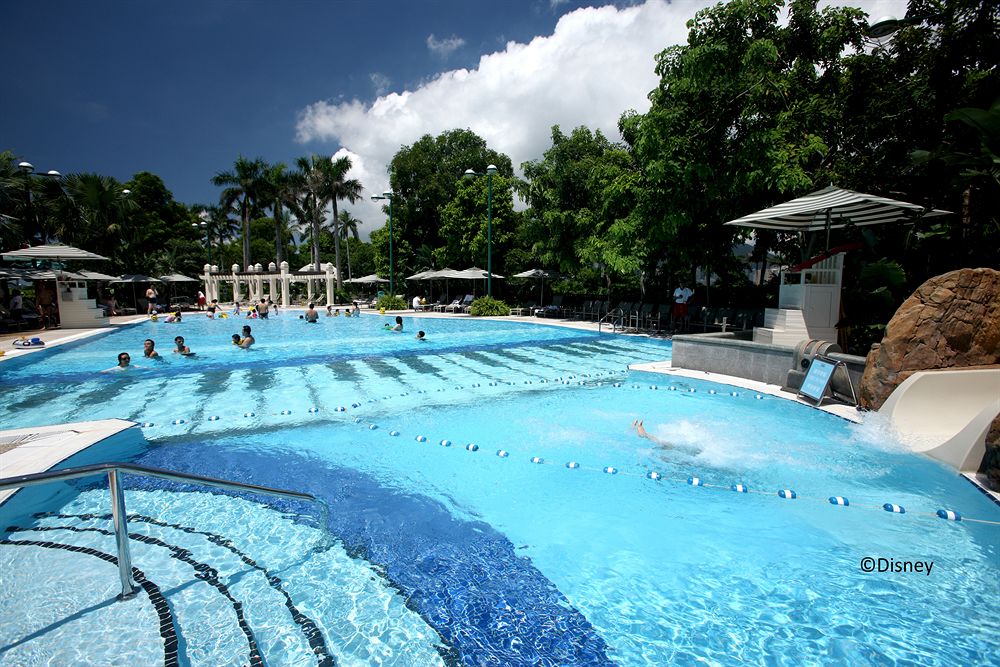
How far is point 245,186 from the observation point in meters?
43.8

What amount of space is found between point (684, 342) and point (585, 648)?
30.2ft

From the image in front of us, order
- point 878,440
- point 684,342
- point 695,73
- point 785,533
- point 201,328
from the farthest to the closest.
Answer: point 201,328
point 695,73
point 684,342
point 878,440
point 785,533

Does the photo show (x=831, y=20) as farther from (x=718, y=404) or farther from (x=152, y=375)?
(x=152, y=375)

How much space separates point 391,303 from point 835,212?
26762mm

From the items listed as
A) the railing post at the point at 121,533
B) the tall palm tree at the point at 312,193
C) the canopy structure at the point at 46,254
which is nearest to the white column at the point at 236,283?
the tall palm tree at the point at 312,193

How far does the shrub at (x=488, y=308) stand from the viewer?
89.4 ft

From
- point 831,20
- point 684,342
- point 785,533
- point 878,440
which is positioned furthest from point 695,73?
point 785,533

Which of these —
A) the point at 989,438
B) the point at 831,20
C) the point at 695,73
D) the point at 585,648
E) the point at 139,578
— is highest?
the point at 831,20

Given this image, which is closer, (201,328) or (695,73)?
(695,73)

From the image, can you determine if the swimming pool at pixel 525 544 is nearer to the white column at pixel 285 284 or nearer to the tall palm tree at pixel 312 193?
the white column at pixel 285 284

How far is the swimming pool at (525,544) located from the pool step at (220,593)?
18mm

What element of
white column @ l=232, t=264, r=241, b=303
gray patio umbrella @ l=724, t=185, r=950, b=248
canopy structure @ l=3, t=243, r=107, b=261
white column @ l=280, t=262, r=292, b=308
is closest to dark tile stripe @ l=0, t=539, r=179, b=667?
gray patio umbrella @ l=724, t=185, r=950, b=248

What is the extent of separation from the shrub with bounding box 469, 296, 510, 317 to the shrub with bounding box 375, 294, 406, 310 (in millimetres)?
7883

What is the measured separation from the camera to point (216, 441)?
24.1 ft
